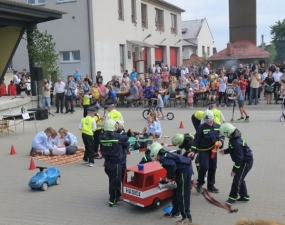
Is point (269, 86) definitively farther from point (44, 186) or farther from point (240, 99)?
point (44, 186)

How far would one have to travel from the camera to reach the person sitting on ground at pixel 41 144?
1206cm

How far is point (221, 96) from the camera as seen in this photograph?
22.0 metres

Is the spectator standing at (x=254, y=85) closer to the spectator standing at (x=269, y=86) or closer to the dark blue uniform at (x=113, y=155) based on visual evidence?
the spectator standing at (x=269, y=86)

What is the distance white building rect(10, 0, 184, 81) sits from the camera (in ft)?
89.7

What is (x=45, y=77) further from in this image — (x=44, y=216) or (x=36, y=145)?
(x=44, y=216)

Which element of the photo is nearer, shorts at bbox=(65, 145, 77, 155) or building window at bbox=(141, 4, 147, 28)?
shorts at bbox=(65, 145, 77, 155)

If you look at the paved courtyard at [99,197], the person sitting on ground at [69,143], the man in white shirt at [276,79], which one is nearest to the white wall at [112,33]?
the man in white shirt at [276,79]

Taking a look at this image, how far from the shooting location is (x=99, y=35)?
91.1 feet

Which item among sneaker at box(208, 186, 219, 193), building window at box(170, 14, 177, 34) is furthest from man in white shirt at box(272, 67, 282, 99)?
building window at box(170, 14, 177, 34)

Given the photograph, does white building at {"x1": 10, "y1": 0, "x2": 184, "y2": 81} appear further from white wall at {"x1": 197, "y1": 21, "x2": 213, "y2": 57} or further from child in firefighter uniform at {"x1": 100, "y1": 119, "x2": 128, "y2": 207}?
white wall at {"x1": 197, "y1": 21, "x2": 213, "y2": 57}

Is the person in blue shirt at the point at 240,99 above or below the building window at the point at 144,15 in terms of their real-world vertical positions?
below

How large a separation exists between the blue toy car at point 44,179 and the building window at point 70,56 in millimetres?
19786

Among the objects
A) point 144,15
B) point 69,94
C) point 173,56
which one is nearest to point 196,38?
point 173,56

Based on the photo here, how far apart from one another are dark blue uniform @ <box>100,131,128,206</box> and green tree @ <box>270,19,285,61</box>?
55966 mm
